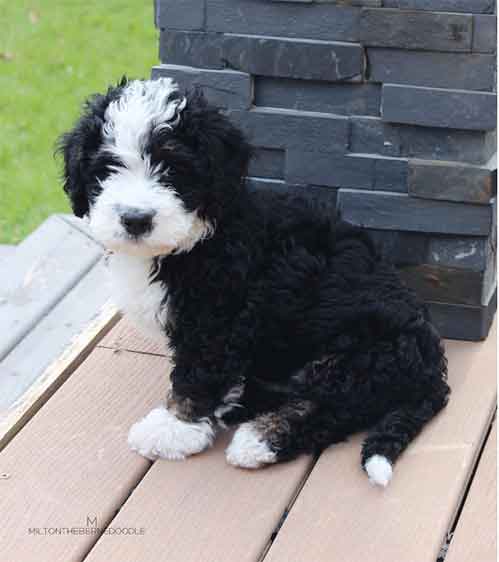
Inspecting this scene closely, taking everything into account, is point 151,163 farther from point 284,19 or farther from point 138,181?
point 284,19

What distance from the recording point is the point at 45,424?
138 inches

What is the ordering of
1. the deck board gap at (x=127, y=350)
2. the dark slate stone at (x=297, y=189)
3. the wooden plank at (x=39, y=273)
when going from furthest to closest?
the wooden plank at (x=39, y=273)
the deck board gap at (x=127, y=350)
the dark slate stone at (x=297, y=189)

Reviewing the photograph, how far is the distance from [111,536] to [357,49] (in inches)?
71.3

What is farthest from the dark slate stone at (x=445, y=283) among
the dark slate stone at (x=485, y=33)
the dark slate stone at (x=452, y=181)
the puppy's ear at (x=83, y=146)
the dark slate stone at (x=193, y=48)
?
the puppy's ear at (x=83, y=146)

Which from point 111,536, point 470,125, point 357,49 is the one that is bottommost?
point 111,536

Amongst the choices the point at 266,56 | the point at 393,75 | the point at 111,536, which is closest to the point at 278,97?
the point at 266,56

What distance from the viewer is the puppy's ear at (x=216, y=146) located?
3076 millimetres

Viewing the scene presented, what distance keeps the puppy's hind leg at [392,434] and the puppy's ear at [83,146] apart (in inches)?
46.4

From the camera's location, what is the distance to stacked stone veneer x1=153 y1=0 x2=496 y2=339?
3504 mm

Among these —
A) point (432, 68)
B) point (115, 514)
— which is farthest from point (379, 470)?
point (432, 68)

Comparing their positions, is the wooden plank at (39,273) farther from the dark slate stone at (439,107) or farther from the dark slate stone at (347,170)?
the dark slate stone at (439,107)

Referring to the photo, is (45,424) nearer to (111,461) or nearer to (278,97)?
(111,461)

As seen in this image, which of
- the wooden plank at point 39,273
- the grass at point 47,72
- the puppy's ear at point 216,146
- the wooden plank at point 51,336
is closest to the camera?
the puppy's ear at point 216,146

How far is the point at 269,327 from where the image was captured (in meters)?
3.42
